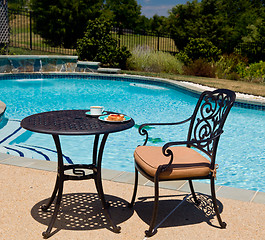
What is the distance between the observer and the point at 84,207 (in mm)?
3215

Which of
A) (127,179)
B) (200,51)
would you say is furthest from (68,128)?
(200,51)

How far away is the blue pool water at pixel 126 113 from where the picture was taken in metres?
5.37

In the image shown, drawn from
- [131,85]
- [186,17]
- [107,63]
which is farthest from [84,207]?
[186,17]

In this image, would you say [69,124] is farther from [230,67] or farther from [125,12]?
[125,12]

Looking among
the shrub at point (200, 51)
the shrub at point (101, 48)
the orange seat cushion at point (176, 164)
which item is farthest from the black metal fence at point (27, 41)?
the orange seat cushion at point (176, 164)

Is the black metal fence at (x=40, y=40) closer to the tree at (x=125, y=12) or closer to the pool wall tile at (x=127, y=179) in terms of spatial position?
the pool wall tile at (x=127, y=179)

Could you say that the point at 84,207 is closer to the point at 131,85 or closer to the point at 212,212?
the point at 212,212

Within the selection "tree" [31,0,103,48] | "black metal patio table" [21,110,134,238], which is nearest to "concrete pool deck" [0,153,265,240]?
"black metal patio table" [21,110,134,238]

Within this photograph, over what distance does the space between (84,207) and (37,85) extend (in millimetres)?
9542

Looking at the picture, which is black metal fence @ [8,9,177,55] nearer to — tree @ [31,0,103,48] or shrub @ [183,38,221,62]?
tree @ [31,0,103,48]

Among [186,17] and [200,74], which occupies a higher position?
[186,17]

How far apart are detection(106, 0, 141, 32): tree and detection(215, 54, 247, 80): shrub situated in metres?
30.4

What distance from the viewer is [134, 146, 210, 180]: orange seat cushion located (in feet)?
9.13

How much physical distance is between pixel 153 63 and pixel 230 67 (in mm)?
2924
